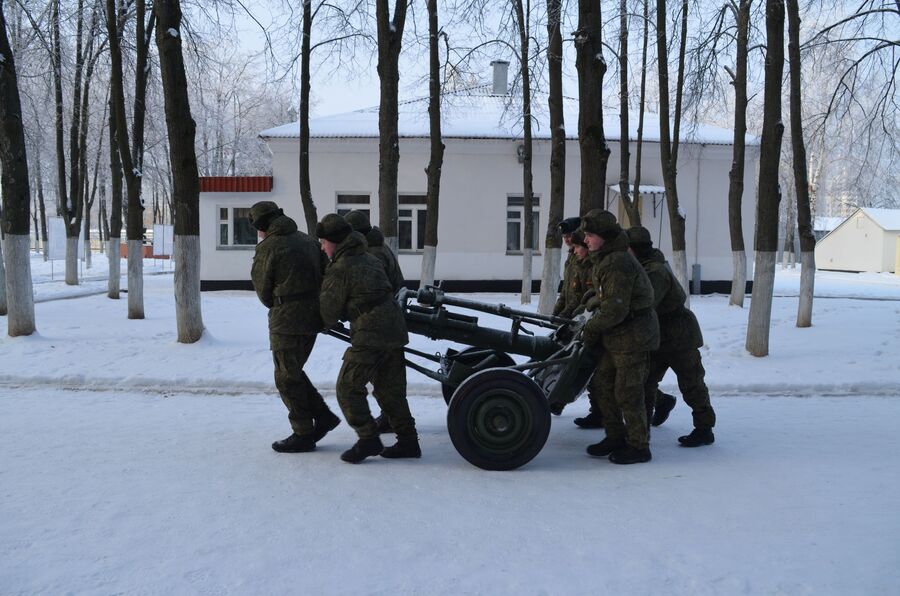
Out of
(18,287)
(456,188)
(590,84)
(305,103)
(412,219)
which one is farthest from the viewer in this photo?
(412,219)

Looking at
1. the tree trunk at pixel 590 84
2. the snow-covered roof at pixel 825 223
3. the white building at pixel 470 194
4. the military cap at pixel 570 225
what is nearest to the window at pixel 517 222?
the white building at pixel 470 194

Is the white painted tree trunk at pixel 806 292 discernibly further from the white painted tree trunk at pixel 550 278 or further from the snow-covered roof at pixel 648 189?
the snow-covered roof at pixel 648 189

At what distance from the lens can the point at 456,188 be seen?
22.4 metres

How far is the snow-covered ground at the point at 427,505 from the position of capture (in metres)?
3.70

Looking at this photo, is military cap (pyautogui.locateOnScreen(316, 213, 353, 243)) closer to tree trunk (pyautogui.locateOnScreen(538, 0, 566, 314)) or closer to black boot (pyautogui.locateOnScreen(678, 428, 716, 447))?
black boot (pyautogui.locateOnScreen(678, 428, 716, 447))

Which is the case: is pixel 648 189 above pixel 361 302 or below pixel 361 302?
above

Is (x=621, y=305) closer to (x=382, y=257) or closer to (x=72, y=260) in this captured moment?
(x=382, y=257)

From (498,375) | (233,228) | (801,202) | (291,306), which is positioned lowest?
(498,375)

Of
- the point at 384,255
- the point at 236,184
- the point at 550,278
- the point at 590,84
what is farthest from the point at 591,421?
the point at 236,184

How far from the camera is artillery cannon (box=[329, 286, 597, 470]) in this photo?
5.54 metres

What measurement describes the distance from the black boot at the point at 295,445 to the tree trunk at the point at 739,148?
13.1 meters

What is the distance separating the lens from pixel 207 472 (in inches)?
210

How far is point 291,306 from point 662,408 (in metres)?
3.47

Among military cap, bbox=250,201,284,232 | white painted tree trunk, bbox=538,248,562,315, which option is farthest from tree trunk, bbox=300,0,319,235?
military cap, bbox=250,201,284,232
